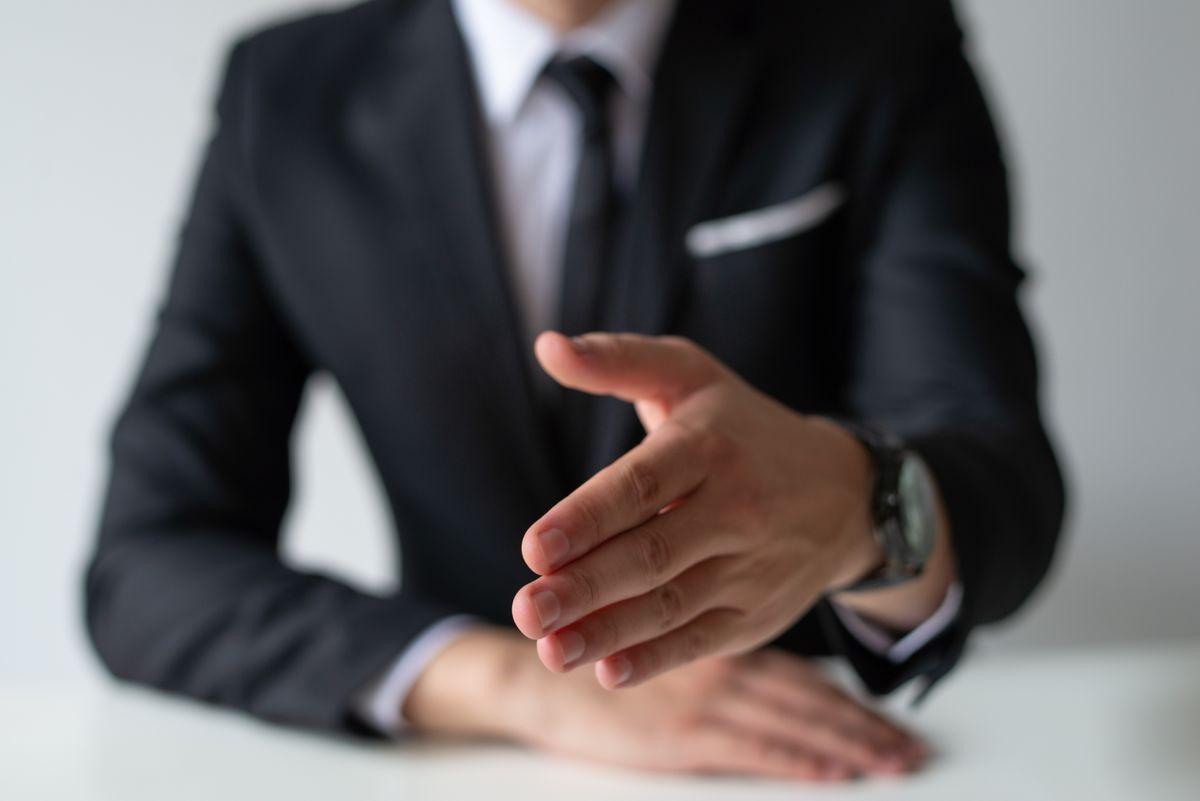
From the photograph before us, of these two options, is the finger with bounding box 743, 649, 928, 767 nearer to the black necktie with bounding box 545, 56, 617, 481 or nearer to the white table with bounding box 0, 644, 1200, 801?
the white table with bounding box 0, 644, 1200, 801

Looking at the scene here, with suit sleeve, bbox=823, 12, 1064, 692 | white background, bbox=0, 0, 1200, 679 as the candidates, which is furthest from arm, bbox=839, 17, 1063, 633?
white background, bbox=0, 0, 1200, 679

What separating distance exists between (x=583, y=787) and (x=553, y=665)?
0.21 meters

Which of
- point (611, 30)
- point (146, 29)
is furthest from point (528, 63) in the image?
point (146, 29)

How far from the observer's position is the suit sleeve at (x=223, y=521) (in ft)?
1.98

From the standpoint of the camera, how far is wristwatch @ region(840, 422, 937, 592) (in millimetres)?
458

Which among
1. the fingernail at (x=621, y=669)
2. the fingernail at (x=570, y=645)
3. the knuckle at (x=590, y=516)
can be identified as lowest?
the fingernail at (x=621, y=669)

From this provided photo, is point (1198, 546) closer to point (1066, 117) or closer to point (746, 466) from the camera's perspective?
point (1066, 117)

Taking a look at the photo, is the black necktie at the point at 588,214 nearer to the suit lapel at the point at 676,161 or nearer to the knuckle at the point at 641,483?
the suit lapel at the point at 676,161

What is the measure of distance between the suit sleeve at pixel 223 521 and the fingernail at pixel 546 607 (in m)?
0.29

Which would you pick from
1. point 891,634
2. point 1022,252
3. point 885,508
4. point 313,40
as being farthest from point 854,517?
point 1022,252

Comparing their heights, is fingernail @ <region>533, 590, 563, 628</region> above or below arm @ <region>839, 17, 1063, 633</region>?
above

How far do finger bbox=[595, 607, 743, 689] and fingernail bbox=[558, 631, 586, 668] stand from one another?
18mm

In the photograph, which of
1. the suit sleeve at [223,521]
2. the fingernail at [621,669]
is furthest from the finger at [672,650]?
the suit sleeve at [223,521]

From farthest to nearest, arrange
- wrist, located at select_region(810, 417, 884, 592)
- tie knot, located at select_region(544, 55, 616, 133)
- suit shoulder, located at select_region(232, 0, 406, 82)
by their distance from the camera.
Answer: suit shoulder, located at select_region(232, 0, 406, 82), tie knot, located at select_region(544, 55, 616, 133), wrist, located at select_region(810, 417, 884, 592)
